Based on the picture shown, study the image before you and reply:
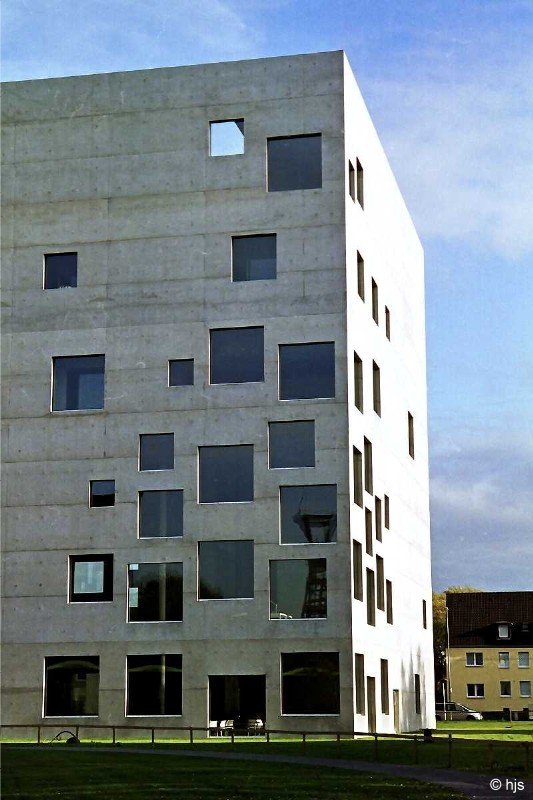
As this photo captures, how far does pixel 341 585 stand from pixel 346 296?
1084cm

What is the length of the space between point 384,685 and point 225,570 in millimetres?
10760

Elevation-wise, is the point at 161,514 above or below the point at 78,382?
below

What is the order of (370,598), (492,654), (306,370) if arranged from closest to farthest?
(306,370) → (370,598) → (492,654)

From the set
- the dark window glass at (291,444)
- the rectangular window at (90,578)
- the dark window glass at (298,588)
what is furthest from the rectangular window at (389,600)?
the rectangular window at (90,578)

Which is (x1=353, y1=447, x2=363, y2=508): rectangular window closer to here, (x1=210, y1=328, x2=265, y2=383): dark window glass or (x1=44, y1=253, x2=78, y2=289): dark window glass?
(x1=210, y1=328, x2=265, y2=383): dark window glass

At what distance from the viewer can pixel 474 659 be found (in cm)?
12006

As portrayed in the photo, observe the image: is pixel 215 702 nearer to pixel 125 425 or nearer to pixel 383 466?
pixel 125 425

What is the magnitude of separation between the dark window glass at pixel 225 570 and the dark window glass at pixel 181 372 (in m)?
6.27

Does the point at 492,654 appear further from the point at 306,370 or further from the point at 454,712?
the point at 306,370

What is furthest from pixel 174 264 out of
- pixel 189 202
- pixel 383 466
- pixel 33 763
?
pixel 33 763

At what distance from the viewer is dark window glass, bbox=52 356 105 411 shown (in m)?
51.5

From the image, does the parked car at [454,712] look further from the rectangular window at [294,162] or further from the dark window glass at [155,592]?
the rectangular window at [294,162]

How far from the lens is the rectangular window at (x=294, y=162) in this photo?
169ft

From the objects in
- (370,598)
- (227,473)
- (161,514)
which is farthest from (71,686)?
(370,598)
